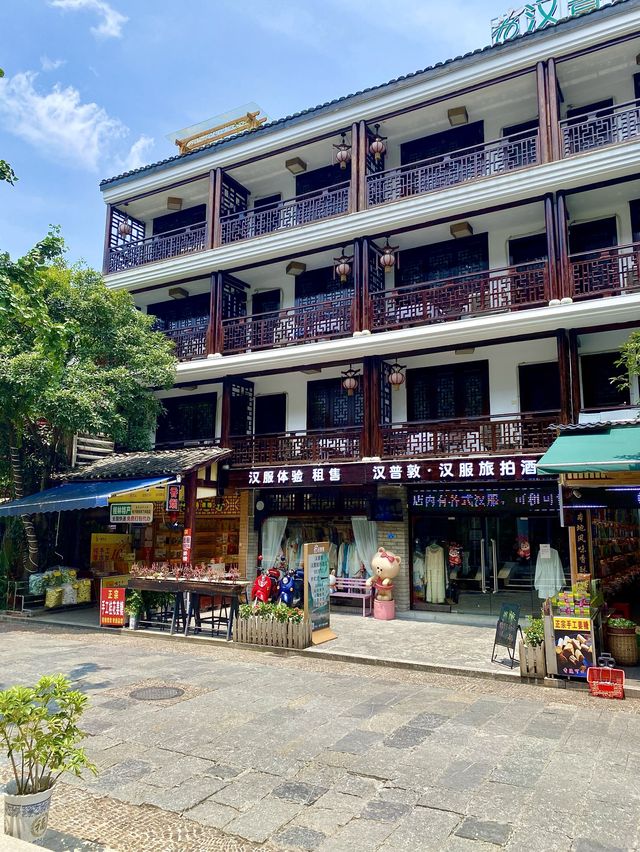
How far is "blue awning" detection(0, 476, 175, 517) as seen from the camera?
551 inches

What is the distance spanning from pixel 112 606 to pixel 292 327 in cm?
847

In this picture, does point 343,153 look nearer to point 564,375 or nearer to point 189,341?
point 189,341

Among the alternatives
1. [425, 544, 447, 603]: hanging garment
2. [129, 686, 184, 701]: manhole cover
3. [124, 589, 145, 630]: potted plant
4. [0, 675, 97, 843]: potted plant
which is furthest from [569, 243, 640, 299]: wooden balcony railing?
[0, 675, 97, 843]: potted plant

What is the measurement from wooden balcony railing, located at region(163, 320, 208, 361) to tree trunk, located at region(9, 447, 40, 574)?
5.35 m

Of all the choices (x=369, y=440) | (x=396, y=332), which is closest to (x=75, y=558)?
(x=369, y=440)

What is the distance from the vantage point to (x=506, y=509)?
48.8ft

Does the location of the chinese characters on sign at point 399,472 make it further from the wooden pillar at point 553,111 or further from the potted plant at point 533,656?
the wooden pillar at point 553,111

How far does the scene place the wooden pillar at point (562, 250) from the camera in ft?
44.7

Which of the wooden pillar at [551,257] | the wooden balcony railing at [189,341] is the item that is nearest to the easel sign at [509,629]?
the wooden pillar at [551,257]

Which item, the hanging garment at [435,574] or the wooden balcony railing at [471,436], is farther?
the hanging garment at [435,574]

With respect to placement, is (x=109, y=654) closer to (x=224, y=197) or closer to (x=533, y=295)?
(x=533, y=295)

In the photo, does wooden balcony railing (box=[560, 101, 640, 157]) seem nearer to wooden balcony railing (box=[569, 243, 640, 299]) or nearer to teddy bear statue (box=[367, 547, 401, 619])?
wooden balcony railing (box=[569, 243, 640, 299])

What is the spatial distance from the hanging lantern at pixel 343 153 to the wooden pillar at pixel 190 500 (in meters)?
9.28

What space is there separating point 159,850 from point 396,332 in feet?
40.3
